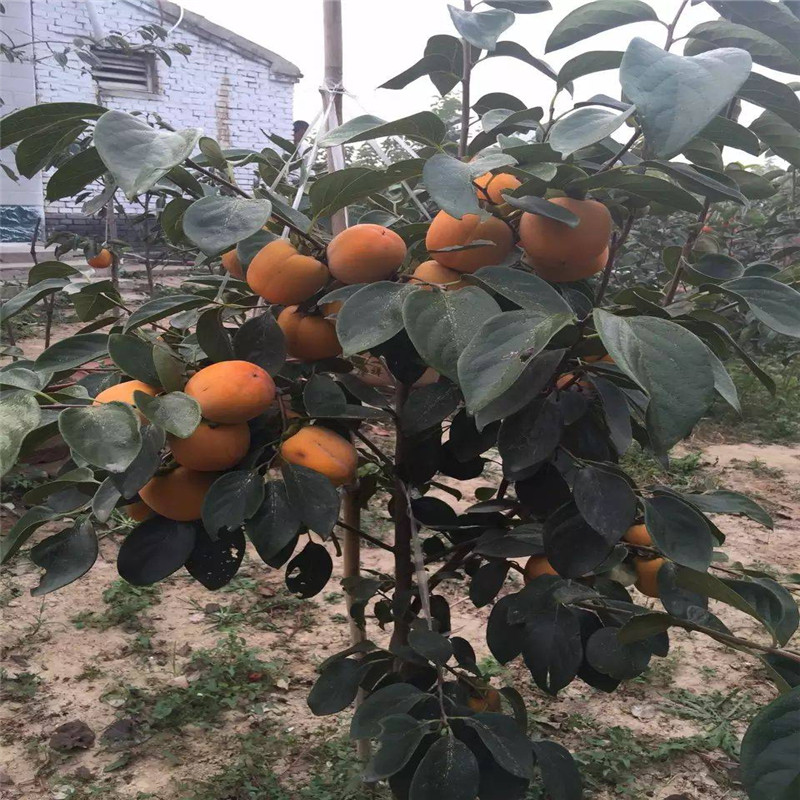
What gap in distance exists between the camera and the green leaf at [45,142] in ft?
2.03

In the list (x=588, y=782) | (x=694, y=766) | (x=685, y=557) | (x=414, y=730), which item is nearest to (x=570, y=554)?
(x=685, y=557)

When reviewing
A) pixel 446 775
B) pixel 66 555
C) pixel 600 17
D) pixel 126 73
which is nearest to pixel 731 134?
pixel 600 17

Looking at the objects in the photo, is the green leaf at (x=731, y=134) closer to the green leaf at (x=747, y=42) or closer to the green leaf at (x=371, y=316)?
the green leaf at (x=747, y=42)

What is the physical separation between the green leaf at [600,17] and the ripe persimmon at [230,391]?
435 mm

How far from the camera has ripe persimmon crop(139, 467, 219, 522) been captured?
0.66 m

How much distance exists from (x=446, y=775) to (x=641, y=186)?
527mm

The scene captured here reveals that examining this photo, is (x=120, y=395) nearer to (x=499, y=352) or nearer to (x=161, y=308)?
(x=161, y=308)

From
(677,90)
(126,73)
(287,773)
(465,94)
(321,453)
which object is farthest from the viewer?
(126,73)

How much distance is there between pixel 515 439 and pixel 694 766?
3.64 ft

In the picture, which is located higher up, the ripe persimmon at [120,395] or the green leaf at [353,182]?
the green leaf at [353,182]

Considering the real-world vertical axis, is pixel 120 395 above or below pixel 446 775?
above

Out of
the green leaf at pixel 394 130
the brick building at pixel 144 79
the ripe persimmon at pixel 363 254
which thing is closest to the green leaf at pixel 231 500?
the ripe persimmon at pixel 363 254

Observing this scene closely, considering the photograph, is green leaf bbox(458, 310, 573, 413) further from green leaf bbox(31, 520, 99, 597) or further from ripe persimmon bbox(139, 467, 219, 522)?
green leaf bbox(31, 520, 99, 597)

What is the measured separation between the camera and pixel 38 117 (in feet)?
2.00
